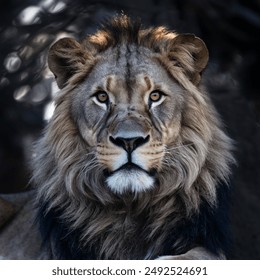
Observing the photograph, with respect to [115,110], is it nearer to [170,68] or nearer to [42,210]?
[170,68]

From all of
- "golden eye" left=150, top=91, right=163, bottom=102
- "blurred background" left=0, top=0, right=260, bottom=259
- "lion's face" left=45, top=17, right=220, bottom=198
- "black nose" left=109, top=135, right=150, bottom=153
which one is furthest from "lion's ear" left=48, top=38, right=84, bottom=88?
"blurred background" left=0, top=0, right=260, bottom=259

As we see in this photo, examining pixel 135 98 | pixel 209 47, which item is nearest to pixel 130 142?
pixel 135 98

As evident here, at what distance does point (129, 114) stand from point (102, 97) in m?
0.19

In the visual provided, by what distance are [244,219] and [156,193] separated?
129 centimetres

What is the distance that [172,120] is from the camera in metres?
4.30

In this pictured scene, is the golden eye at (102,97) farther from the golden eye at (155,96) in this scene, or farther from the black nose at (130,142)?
the black nose at (130,142)

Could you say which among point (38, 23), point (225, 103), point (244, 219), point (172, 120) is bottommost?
point (244, 219)

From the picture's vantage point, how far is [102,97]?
170 inches

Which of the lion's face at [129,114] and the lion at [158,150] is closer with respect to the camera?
the lion's face at [129,114]

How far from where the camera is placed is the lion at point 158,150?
4.28m

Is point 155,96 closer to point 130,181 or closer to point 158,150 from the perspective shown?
point 158,150

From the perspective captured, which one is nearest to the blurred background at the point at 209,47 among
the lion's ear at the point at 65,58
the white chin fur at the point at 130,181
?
the lion's ear at the point at 65,58

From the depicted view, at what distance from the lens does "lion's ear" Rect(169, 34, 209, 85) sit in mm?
4395
